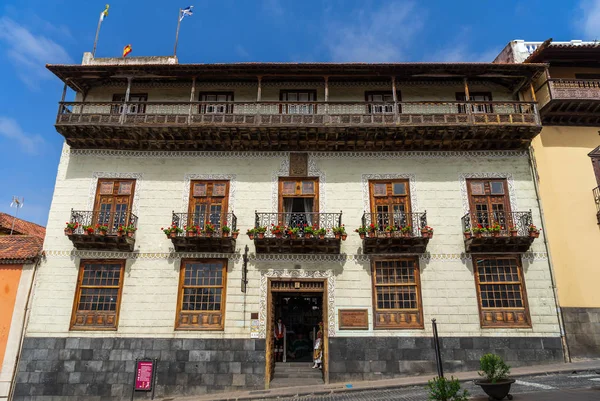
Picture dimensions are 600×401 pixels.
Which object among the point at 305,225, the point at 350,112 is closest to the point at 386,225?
the point at 305,225

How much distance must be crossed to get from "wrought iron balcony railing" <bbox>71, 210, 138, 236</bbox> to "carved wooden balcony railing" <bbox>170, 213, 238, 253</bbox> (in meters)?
1.98

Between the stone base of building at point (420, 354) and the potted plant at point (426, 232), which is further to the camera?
the potted plant at point (426, 232)

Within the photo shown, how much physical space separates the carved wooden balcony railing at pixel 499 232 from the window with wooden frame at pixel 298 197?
237 inches

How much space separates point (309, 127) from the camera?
15.4 meters

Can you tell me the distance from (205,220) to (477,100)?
42.2 ft

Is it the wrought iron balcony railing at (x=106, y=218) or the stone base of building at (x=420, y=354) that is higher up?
the wrought iron balcony railing at (x=106, y=218)

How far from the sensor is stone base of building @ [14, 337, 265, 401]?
45.0 feet

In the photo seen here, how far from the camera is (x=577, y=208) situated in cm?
1562

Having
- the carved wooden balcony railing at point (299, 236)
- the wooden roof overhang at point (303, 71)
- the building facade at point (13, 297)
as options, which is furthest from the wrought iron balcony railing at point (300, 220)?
the building facade at point (13, 297)

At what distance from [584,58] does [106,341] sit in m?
23.4

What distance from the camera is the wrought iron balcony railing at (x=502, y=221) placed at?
48.3 ft

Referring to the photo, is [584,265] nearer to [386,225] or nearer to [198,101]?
[386,225]

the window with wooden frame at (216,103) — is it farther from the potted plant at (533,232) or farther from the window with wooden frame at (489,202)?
the potted plant at (533,232)

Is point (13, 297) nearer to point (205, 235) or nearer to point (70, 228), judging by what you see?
point (70, 228)
